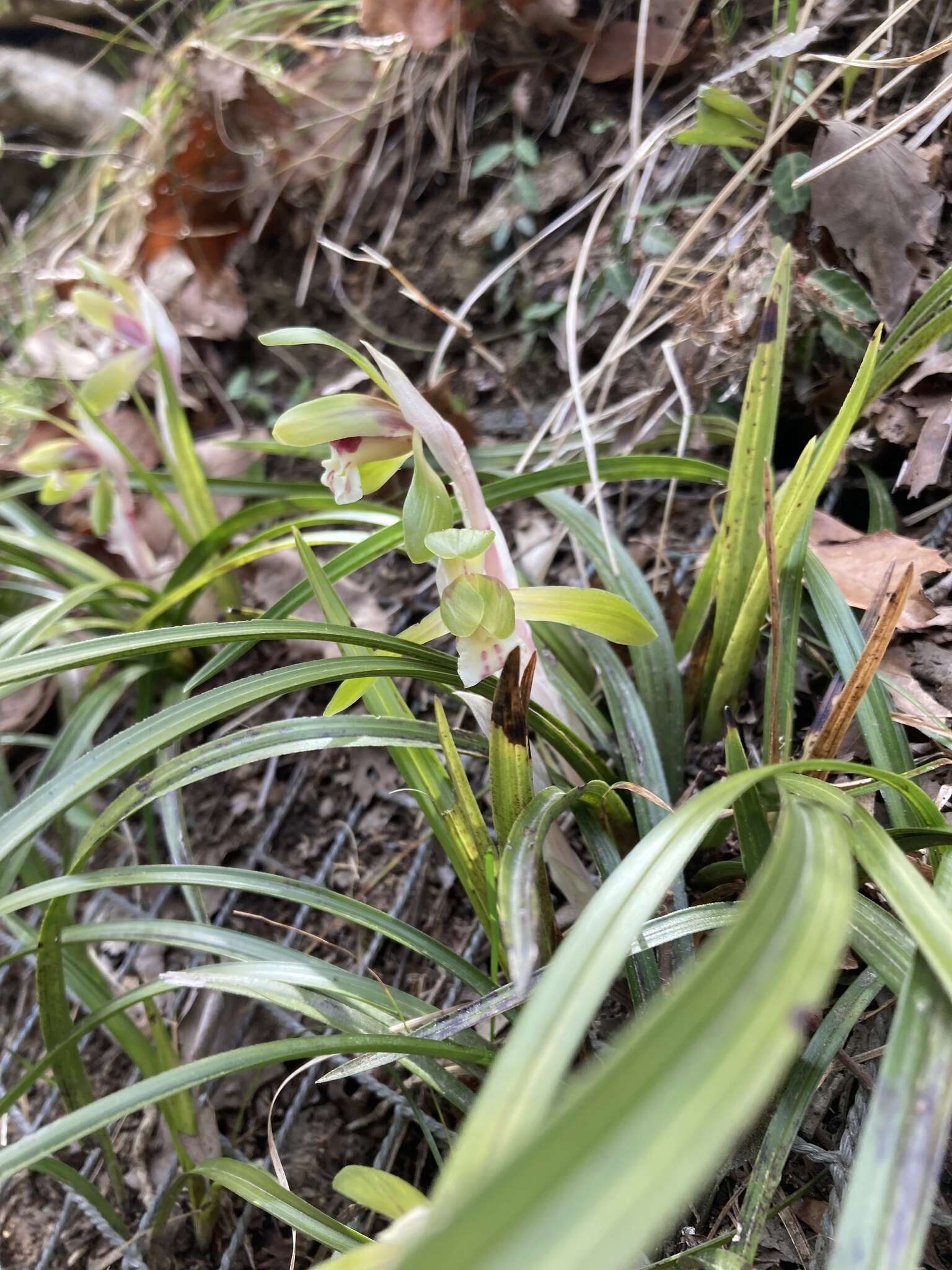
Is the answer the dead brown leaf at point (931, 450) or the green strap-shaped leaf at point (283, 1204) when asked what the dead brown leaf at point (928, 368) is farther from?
the green strap-shaped leaf at point (283, 1204)

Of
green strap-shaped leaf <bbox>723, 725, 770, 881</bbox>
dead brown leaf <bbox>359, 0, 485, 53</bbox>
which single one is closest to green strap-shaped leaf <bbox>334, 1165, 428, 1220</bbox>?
green strap-shaped leaf <bbox>723, 725, 770, 881</bbox>

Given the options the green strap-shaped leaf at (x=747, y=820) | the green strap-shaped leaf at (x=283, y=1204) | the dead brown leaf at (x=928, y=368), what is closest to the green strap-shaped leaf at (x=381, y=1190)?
the green strap-shaped leaf at (x=283, y=1204)

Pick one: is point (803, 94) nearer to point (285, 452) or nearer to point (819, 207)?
point (819, 207)

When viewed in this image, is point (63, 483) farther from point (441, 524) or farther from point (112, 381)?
point (441, 524)

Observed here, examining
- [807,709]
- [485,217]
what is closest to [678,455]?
[807,709]

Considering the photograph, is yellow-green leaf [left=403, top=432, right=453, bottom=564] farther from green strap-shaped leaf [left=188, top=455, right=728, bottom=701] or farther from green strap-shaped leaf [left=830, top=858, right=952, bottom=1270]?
green strap-shaped leaf [left=830, top=858, right=952, bottom=1270]

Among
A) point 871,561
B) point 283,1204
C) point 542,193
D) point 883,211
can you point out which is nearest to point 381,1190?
point 283,1204
